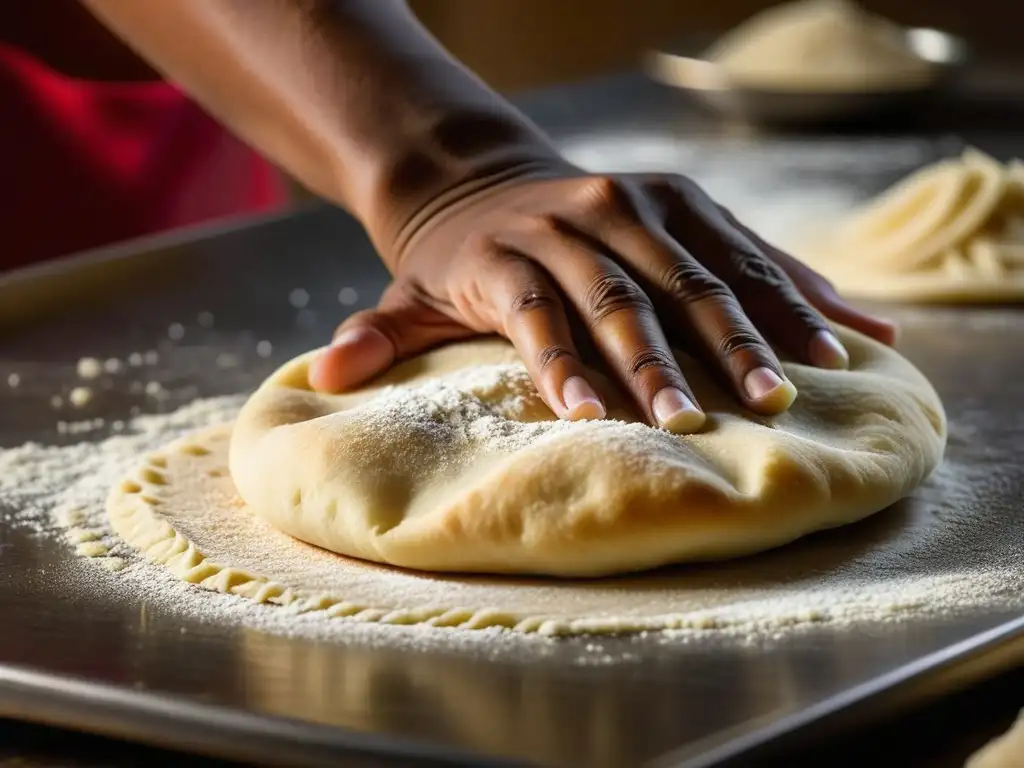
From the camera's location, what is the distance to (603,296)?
4.27 ft

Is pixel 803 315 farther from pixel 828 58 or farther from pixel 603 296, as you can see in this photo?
pixel 828 58

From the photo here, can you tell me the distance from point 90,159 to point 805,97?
4.58 ft

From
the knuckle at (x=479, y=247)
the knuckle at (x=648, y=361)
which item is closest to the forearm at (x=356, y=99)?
the knuckle at (x=479, y=247)

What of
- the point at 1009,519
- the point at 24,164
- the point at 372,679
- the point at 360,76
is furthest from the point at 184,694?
the point at 24,164

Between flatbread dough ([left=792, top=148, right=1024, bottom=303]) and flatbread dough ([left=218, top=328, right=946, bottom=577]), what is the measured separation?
663 mm

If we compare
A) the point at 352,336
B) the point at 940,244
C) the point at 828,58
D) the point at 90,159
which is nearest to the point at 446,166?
Answer: the point at 352,336

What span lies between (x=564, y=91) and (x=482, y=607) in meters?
2.49

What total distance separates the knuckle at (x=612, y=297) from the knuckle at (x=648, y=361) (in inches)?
2.2

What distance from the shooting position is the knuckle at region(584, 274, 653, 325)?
1.29 meters

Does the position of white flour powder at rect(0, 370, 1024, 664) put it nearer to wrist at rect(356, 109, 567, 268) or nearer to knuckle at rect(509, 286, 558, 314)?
knuckle at rect(509, 286, 558, 314)

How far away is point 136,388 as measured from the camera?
5.55 ft

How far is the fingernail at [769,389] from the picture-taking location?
4.07ft

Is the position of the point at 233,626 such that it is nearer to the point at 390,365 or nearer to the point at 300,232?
the point at 390,365

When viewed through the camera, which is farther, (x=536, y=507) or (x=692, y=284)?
(x=692, y=284)
